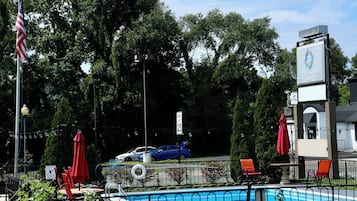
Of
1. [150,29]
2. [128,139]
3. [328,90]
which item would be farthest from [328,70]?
[128,139]

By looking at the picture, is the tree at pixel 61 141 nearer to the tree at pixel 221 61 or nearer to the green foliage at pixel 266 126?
the green foliage at pixel 266 126

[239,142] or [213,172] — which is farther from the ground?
[239,142]

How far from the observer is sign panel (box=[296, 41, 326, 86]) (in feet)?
64.0

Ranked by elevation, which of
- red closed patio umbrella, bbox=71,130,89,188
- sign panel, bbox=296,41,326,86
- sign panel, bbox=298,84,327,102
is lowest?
red closed patio umbrella, bbox=71,130,89,188

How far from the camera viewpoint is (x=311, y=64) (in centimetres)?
2012

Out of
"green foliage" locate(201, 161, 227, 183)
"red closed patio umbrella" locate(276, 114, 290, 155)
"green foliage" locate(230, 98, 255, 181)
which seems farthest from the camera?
"green foliage" locate(201, 161, 227, 183)

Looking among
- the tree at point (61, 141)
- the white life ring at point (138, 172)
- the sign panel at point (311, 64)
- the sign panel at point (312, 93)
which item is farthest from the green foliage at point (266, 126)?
the tree at point (61, 141)

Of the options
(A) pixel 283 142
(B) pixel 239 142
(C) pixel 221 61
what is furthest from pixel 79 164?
(C) pixel 221 61

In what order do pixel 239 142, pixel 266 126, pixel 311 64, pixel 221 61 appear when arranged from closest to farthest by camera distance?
pixel 266 126
pixel 239 142
pixel 311 64
pixel 221 61

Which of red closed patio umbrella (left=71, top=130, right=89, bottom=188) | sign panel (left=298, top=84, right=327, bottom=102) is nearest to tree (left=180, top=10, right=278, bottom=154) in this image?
sign panel (left=298, top=84, right=327, bottom=102)

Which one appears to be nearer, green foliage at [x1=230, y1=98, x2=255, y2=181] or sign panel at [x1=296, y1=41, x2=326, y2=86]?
green foliage at [x1=230, y1=98, x2=255, y2=181]

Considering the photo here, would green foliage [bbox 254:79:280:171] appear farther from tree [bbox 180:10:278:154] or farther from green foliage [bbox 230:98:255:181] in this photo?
tree [bbox 180:10:278:154]

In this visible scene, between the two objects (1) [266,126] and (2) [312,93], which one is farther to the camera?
(2) [312,93]

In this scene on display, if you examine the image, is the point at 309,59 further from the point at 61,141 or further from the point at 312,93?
the point at 61,141
